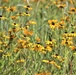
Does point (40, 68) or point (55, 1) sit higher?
point (55, 1)

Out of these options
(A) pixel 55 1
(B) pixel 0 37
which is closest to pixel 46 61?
(B) pixel 0 37

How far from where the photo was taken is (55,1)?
542 centimetres

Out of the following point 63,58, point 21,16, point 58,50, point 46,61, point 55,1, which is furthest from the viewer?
point 55,1

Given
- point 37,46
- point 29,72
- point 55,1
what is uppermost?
point 55,1

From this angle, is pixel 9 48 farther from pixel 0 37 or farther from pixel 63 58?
pixel 63 58

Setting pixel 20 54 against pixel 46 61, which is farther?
pixel 20 54

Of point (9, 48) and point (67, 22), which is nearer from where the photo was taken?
point (9, 48)

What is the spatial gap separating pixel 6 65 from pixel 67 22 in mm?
1341

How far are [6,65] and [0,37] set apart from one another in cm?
44

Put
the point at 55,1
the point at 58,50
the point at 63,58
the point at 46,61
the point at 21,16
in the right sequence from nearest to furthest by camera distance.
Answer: the point at 46,61 < the point at 63,58 < the point at 58,50 < the point at 21,16 < the point at 55,1

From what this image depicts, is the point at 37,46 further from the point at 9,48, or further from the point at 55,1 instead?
the point at 55,1

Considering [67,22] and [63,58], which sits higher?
[67,22]

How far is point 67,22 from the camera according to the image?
4.61 metres

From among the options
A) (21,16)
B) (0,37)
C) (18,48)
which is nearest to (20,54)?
(18,48)
